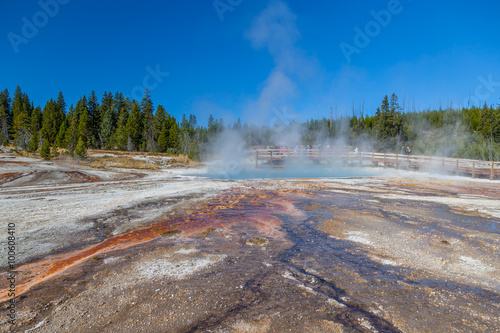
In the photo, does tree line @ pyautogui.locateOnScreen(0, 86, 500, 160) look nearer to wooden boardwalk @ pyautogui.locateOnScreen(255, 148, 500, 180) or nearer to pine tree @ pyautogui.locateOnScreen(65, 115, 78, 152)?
pine tree @ pyautogui.locateOnScreen(65, 115, 78, 152)

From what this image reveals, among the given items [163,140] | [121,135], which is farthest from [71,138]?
[163,140]

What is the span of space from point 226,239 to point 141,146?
148 feet

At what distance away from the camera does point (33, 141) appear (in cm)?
Result: 3088

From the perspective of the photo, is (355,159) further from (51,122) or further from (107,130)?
(51,122)

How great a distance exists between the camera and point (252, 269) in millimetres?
3922

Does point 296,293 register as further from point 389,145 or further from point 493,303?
point 389,145

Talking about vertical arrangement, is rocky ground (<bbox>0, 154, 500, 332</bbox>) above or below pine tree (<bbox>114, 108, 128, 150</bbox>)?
below

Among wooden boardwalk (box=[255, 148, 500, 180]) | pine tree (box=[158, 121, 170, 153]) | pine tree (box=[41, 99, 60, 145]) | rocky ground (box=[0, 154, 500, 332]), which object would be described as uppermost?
pine tree (box=[41, 99, 60, 145])

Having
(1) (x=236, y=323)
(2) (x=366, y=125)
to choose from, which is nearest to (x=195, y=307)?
(1) (x=236, y=323)

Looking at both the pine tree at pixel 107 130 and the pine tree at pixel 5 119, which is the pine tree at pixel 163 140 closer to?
the pine tree at pixel 107 130

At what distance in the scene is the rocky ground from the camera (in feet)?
8.95

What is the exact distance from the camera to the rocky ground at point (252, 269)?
273 centimetres

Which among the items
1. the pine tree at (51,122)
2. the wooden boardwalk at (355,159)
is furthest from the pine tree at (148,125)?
the wooden boardwalk at (355,159)

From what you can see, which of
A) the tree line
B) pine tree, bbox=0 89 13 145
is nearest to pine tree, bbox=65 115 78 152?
the tree line
